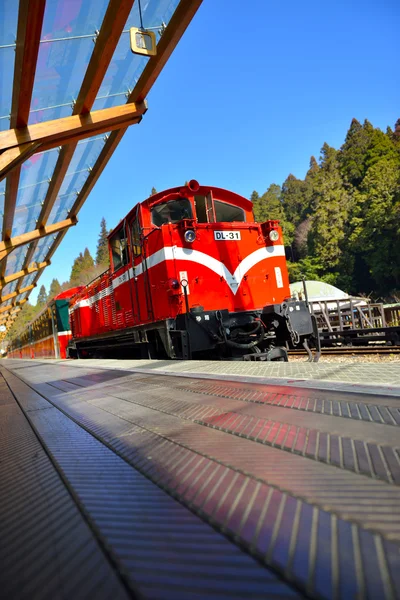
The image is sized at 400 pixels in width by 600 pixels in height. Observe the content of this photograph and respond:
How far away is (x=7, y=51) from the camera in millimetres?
4383

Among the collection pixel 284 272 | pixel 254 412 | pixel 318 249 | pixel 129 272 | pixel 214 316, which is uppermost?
pixel 318 249

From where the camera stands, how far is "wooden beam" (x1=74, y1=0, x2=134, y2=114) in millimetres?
4262

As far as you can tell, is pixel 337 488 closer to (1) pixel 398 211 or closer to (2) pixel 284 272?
(2) pixel 284 272

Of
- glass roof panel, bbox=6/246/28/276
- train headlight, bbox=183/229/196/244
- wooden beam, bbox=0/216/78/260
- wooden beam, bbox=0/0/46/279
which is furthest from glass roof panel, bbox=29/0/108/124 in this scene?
glass roof panel, bbox=6/246/28/276

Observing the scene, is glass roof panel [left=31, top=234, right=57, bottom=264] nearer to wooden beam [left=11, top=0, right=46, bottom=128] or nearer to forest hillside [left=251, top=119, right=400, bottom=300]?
wooden beam [left=11, top=0, right=46, bottom=128]

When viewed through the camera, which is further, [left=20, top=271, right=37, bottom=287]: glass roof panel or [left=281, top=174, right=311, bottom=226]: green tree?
[left=281, top=174, right=311, bottom=226]: green tree

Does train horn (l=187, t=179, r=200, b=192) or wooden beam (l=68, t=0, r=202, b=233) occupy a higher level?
wooden beam (l=68, t=0, r=202, b=233)

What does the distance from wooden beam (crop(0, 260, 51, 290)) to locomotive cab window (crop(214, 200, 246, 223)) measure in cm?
1247

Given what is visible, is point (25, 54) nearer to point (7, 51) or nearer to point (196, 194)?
point (7, 51)

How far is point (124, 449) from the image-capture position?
1.45m

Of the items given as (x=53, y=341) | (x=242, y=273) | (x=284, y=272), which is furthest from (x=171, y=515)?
(x=53, y=341)

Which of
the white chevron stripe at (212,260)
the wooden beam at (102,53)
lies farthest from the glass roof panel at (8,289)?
the wooden beam at (102,53)

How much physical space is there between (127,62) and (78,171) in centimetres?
330

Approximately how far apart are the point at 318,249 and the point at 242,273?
34273mm
